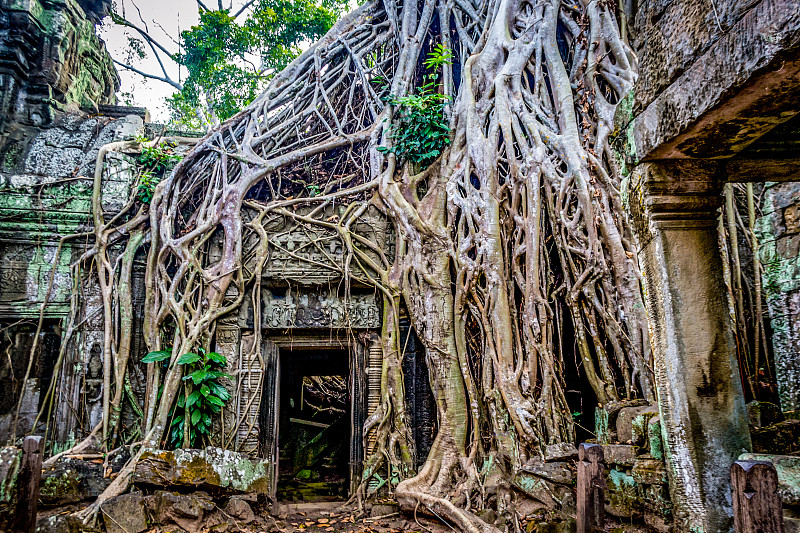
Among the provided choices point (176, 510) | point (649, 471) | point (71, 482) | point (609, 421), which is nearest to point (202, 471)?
point (176, 510)

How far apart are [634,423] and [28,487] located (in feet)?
11.3

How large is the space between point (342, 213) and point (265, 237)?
826 mm

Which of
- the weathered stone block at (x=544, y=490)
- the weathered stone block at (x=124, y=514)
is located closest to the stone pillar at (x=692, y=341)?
the weathered stone block at (x=544, y=490)

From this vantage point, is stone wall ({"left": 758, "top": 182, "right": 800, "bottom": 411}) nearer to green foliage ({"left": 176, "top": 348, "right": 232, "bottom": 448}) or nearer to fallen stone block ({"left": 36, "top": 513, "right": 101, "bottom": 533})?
green foliage ({"left": 176, "top": 348, "right": 232, "bottom": 448})

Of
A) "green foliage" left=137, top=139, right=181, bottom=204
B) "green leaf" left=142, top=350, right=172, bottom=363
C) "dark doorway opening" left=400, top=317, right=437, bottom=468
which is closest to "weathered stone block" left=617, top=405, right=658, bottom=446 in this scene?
"dark doorway opening" left=400, top=317, right=437, bottom=468

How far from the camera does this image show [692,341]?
6.28 ft

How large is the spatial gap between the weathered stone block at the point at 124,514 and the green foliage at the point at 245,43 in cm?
654

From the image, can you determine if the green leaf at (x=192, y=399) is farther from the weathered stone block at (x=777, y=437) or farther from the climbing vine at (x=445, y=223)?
the weathered stone block at (x=777, y=437)

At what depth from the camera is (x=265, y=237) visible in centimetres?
548

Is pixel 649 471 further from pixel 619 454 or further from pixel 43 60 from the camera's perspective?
pixel 43 60

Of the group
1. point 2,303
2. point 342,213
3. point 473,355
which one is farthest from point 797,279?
point 2,303

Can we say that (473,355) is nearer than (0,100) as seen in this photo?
Yes

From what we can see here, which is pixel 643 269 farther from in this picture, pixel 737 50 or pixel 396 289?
pixel 396 289

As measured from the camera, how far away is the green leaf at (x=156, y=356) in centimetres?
495
